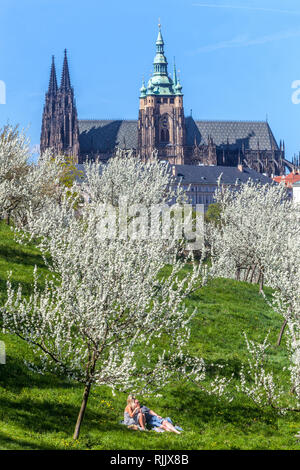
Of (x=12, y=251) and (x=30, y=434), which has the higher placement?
(x=12, y=251)

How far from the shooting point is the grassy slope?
22703 mm

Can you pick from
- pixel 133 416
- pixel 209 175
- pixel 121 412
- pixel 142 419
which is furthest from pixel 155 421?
pixel 209 175

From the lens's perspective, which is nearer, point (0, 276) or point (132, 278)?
point (132, 278)

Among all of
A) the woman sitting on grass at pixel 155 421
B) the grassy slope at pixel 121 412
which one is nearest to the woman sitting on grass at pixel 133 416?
the woman sitting on grass at pixel 155 421

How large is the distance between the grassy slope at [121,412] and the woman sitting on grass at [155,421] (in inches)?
26.4

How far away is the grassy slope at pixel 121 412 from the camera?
894 inches

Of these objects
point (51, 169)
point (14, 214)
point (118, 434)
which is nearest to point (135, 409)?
point (118, 434)

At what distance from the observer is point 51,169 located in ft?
202

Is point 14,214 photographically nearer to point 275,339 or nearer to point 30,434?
point 275,339

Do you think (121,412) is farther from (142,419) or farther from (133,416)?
(142,419)

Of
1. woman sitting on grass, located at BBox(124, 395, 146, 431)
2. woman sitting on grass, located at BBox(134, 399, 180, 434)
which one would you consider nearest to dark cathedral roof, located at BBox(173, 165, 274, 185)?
woman sitting on grass, located at BBox(134, 399, 180, 434)

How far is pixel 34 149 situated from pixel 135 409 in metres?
34.1
